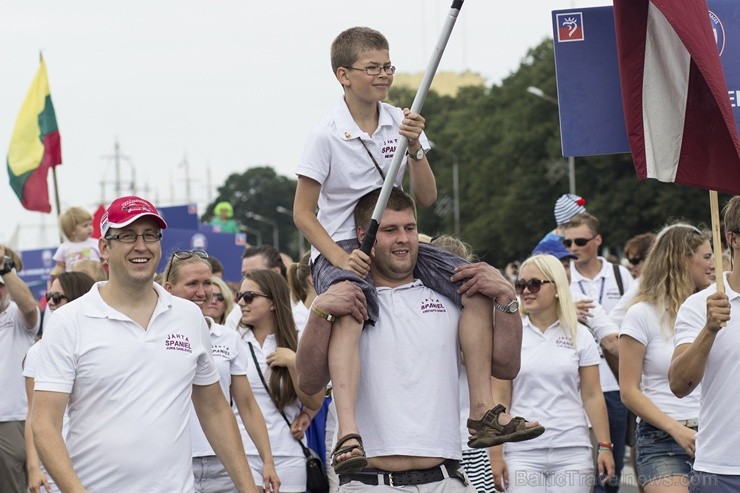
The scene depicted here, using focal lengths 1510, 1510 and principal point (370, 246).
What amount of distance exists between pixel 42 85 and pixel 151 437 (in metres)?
12.0

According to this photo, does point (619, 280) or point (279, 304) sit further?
point (619, 280)

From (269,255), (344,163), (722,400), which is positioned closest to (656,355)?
(722,400)

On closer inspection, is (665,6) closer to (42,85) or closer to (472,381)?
(472,381)

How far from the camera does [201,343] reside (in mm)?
6891

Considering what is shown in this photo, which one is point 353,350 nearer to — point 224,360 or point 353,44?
point 353,44

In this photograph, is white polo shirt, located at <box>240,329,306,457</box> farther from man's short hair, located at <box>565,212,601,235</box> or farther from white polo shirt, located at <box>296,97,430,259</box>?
man's short hair, located at <box>565,212,601,235</box>

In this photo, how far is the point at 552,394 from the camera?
9539 mm

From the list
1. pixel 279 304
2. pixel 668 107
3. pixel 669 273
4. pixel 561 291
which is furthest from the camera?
pixel 561 291

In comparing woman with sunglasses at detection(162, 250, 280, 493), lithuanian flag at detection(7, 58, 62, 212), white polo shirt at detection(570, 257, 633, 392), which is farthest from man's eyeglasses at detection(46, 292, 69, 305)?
lithuanian flag at detection(7, 58, 62, 212)

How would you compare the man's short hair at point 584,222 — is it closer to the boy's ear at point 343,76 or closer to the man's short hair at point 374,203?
the boy's ear at point 343,76

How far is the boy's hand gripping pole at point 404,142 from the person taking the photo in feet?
20.6

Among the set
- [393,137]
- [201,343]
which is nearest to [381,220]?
[393,137]

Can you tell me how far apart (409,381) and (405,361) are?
90 millimetres

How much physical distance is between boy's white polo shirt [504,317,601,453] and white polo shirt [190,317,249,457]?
1871mm
